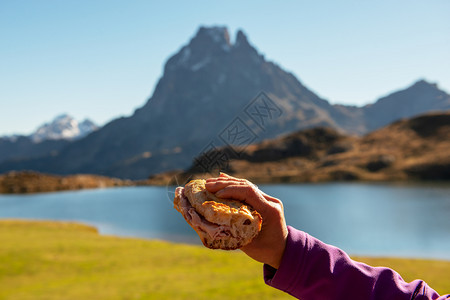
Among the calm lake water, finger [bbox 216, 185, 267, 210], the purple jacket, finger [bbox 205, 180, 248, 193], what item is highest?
the calm lake water

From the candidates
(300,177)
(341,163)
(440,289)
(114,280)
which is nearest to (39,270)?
(114,280)

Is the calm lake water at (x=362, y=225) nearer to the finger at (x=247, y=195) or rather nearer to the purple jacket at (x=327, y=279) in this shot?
the purple jacket at (x=327, y=279)

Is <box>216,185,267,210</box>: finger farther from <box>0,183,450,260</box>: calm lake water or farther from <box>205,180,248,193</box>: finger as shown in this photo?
<box>0,183,450,260</box>: calm lake water

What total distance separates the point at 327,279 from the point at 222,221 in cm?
67

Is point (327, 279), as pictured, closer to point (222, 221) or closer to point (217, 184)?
point (222, 221)

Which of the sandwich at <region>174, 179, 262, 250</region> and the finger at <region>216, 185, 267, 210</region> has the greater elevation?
the finger at <region>216, 185, 267, 210</region>

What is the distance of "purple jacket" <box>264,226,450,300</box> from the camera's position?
196 centimetres

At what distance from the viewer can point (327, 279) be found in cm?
197

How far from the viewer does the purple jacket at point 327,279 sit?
6.42 ft

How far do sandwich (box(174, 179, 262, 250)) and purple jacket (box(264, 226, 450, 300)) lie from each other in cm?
26

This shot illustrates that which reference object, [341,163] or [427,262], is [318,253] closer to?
[427,262]

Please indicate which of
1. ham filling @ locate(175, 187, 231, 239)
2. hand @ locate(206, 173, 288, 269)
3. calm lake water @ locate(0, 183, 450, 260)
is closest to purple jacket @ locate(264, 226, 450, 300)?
hand @ locate(206, 173, 288, 269)

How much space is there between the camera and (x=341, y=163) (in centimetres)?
19788

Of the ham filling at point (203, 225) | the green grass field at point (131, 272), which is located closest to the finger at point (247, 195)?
the ham filling at point (203, 225)
